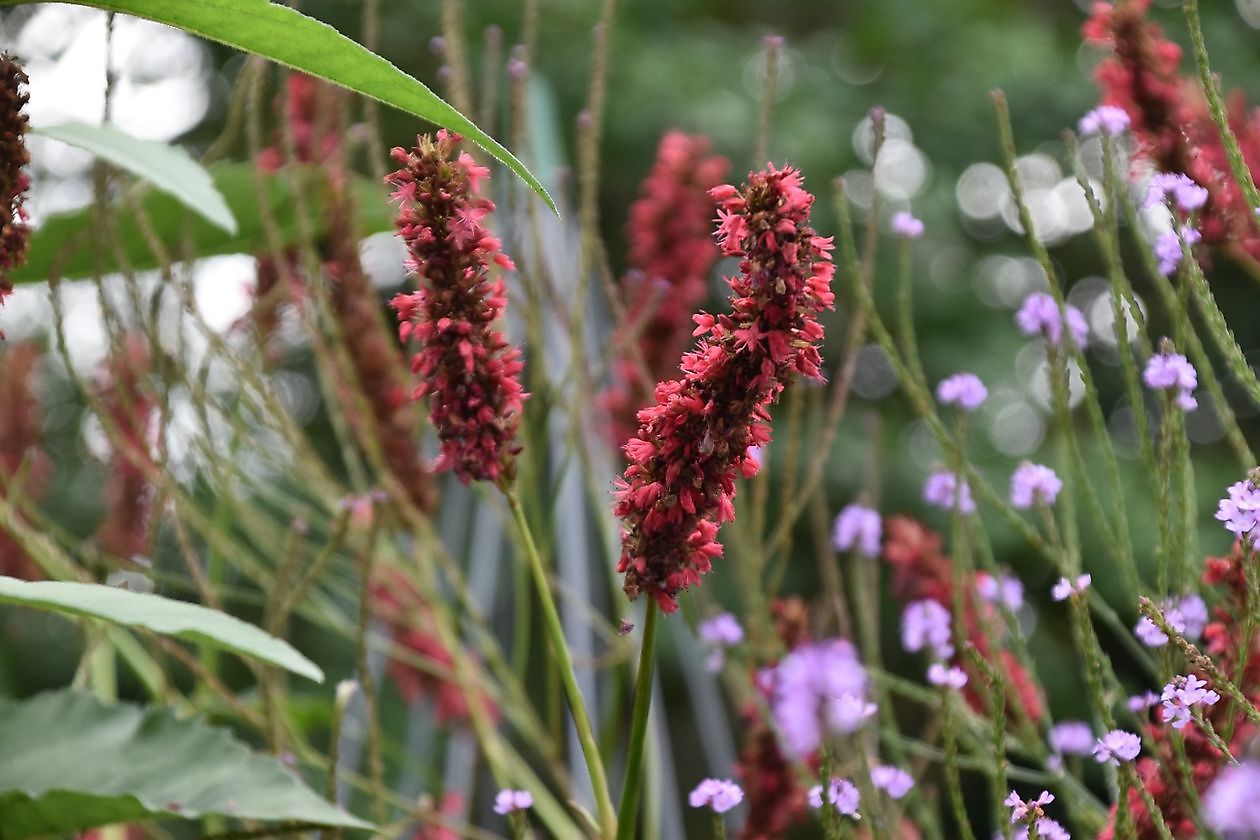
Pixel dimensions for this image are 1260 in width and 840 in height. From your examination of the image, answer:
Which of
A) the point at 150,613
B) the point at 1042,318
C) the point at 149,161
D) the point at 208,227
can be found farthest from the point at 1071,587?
the point at 208,227

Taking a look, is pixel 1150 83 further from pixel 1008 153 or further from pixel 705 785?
pixel 705 785

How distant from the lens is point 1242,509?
15.0 inches

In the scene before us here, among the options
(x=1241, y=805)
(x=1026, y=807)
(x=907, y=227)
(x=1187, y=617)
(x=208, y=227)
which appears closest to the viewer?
(x=1241, y=805)

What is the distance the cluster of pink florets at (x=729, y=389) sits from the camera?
361mm

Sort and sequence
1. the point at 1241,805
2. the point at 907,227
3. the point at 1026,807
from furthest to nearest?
the point at 907,227 < the point at 1026,807 < the point at 1241,805

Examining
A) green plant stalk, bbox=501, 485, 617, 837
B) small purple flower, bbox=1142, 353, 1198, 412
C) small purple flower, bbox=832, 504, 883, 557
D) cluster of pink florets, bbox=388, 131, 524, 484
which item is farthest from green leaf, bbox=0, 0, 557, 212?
small purple flower, bbox=832, 504, 883, 557

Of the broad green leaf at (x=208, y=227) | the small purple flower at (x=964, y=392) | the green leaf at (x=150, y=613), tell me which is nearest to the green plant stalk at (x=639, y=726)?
the green leaf at (x=150, y=613)

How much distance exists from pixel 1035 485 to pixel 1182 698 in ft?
0.53

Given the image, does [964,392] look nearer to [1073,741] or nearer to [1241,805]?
[1073,741]

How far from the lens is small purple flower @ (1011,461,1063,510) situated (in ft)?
1.70

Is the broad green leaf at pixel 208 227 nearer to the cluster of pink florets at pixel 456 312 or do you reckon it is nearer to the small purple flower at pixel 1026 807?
the cluster of pink florets at pixel 456 312

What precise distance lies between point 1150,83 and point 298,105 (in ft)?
2.32

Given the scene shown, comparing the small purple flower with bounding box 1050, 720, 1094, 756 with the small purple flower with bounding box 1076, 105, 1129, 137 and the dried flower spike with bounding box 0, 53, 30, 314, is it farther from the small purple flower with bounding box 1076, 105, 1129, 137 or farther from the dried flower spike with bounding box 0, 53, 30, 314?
the dried flower spike with bounding box 0, 53, 30, 314

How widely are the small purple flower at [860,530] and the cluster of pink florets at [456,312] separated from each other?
0.91ft
